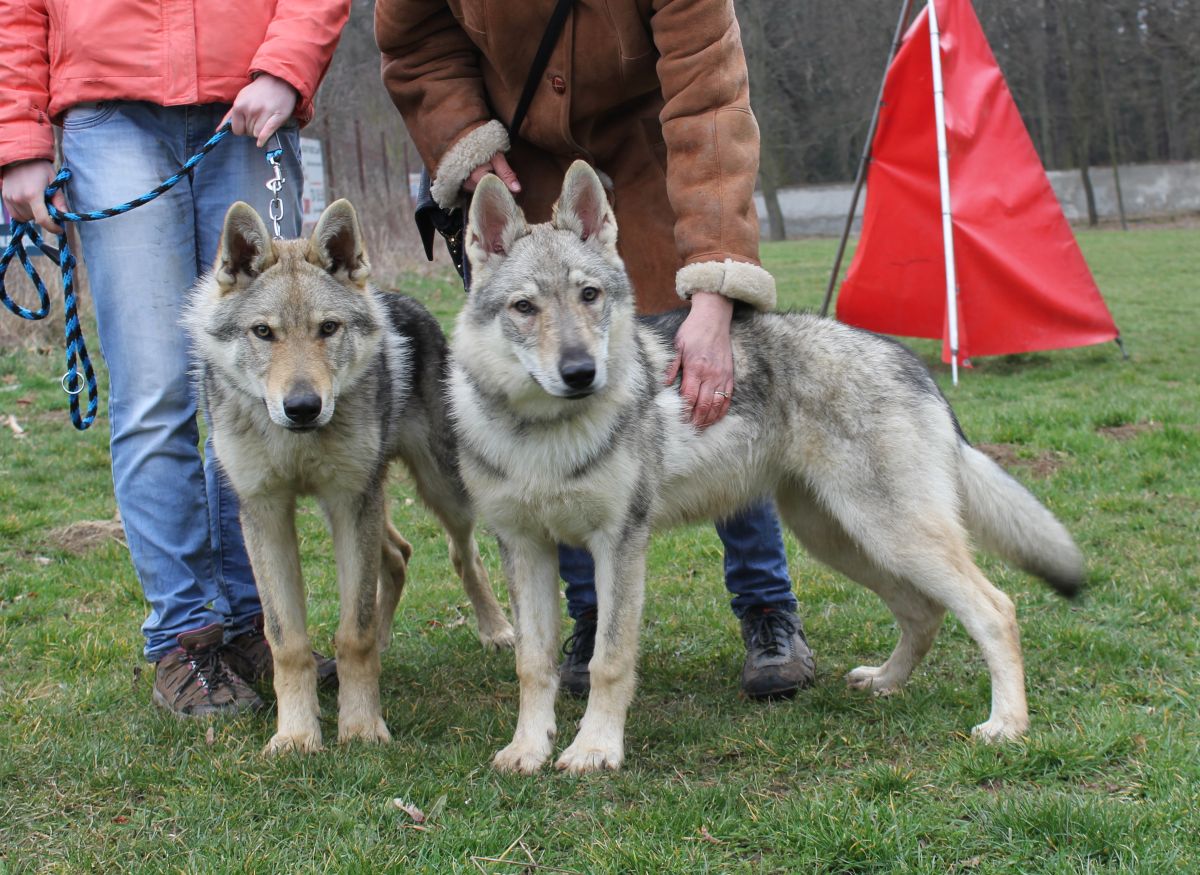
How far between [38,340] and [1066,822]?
10632 millimetres

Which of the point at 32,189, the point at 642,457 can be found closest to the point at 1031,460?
the point at 642,457

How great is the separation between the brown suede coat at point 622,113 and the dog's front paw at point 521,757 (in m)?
1.56

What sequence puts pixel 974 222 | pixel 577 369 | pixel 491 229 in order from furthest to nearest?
pixel 974 222, pixel 491 229, pixel 577 369

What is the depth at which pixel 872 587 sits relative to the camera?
4.09m

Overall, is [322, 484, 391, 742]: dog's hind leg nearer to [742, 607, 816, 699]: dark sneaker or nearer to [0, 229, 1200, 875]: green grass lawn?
[0, 229, 1200, 875]: green grass lawn

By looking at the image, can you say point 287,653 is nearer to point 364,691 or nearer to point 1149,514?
point 364,691

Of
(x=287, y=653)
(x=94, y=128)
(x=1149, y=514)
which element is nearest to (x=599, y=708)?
(x=287, y=653)

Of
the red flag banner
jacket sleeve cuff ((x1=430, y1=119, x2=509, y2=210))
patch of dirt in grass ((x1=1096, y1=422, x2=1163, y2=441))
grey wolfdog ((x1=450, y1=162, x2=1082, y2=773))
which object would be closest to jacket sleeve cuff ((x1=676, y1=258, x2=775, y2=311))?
grey wolfdog ((x1=450, y1=162, x2=1082, y2=773))

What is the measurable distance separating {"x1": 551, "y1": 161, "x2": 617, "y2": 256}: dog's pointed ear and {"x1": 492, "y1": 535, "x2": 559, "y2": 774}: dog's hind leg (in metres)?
1.01

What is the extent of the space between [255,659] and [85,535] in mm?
2252

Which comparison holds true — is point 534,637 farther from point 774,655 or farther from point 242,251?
point 242,251

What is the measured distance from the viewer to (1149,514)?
567 centimetres

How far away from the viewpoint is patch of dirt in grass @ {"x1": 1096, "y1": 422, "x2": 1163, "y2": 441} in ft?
24.1

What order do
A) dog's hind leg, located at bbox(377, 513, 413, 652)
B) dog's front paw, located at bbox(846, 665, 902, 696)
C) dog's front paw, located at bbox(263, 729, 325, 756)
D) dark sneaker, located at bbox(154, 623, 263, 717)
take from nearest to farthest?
dog's front paw, located at bbox(263, 729, 325, 756)
dark sneaker, located at bbox(154, 623, 263, 717)
dog's front paw, located at bbox(846, 665, 902, 696)
dog's hind leg, located at bbox(377, 513, 413, 652)
